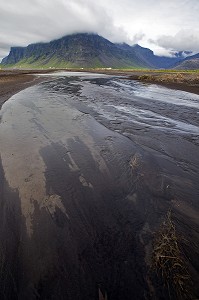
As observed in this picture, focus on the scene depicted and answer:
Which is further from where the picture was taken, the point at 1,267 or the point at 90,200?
the point at 90,200

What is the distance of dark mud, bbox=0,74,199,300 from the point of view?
532 cm

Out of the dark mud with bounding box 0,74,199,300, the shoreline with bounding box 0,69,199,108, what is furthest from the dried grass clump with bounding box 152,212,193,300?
the shoreline with bounding box 0,69,199,108

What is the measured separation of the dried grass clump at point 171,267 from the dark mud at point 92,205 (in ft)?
0.60

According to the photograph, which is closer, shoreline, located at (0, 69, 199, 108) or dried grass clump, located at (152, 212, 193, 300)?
dried grass clump, located at (152, 212, 193, 300)

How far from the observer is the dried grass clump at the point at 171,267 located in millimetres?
4957

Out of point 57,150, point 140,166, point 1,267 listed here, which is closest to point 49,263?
point 1,267

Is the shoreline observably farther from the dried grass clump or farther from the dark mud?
the dried grass clump

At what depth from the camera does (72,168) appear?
10234mm

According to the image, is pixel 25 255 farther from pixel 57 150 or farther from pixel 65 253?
pixel 57 150

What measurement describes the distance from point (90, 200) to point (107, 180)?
57.8 inches

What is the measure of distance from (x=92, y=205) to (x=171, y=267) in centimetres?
322

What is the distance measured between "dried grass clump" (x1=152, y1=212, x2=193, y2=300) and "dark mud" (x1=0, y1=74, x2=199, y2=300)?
18 centimetres

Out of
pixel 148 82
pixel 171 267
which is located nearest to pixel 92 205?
pixel 171 267

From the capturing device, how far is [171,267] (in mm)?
5246
